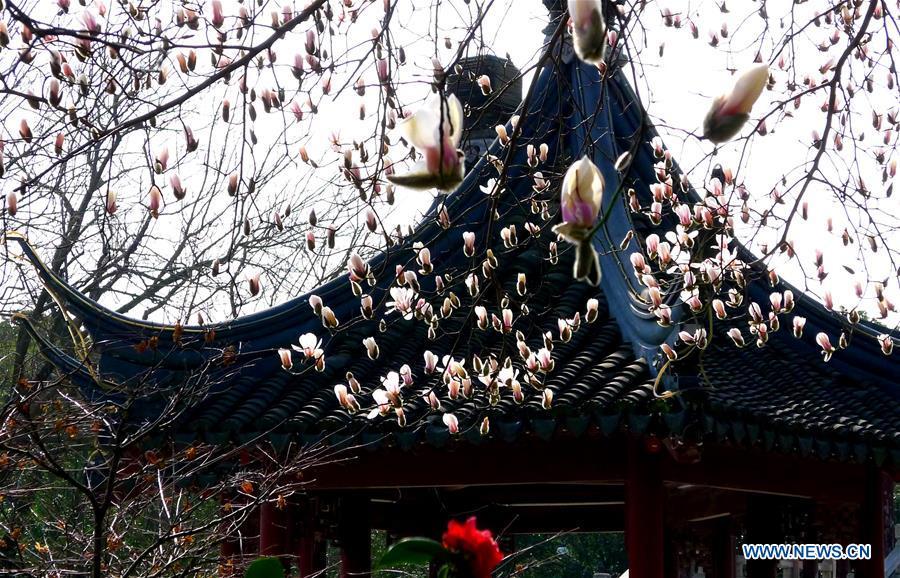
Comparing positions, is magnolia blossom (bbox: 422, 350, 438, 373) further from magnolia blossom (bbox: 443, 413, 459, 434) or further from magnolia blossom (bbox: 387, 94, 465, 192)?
magnolia blossom (bbox: 387, 94, 465, 192)

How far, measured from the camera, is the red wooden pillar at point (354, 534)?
209 inches

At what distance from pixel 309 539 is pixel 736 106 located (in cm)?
417

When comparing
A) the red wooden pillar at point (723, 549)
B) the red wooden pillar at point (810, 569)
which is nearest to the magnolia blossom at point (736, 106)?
the red wooden pillar at point (810, 569)

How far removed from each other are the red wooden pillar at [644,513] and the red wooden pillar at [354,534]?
1613 mm

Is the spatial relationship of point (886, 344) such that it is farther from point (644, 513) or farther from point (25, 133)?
point (25, 133)

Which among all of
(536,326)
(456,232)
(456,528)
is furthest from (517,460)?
(456,528)

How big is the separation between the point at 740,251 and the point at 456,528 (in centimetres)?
346

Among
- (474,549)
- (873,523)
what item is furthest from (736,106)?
(873,523)

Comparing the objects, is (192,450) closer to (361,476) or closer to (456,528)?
(361,476)

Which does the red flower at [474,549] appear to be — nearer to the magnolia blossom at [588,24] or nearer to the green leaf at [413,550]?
the green leaf at [413,550]

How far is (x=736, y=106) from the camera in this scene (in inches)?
53.2

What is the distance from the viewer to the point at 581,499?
6266 mm

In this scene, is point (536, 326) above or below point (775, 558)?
above

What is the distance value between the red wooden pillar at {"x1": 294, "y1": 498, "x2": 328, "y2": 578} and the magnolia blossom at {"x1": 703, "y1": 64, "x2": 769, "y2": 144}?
138 inches
